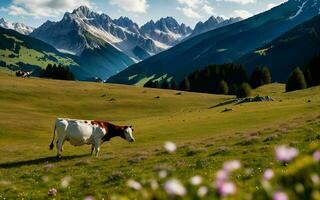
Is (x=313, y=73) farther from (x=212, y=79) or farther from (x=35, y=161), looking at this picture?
(x=35, y=161)

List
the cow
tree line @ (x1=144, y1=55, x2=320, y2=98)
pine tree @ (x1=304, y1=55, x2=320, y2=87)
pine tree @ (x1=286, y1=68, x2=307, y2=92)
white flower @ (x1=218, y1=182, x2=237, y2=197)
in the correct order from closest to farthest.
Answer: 1. white flower @ (x1=218, y1=182, x2=237, y2=197)
2. the cow
3. pine tree @ (x1=286, y1=68, x2=307, y2=92)
4. pine tree @ (x1=304, y1=55, x2=320, y2=87)
5. tree line @ (x1=144, y1=55, x2=320, y2=98)

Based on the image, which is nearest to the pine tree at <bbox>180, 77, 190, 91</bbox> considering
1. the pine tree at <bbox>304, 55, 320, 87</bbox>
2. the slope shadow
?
the pine tree at <bbox>304, 55, 320, 87</bbox>

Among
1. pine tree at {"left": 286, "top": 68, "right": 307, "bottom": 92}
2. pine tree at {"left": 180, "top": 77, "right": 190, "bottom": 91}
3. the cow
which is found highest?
pine tree at {"left": 180, "top": 77, "right": 190, "bottom": 91}

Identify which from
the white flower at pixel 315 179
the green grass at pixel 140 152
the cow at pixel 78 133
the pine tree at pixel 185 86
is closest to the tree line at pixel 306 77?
the pine tree at pixel 185 86

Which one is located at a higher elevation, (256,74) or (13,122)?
(256,74)

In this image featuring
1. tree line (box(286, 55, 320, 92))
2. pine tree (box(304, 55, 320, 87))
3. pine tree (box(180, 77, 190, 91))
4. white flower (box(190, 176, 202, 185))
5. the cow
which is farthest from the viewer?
pine tree (box(180, 77, 190, 91))

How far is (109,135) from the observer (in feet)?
123

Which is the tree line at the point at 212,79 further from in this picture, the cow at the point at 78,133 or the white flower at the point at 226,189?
the white flower at the point at 226,189

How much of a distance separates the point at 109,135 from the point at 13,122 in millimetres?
28169

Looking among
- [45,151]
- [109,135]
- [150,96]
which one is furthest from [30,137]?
[150,96]

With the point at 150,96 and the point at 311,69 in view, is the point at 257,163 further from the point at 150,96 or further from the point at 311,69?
the point at 311,69

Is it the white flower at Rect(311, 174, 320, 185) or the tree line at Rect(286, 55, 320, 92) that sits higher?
the tree line at Rect(286, 55, 320, 92)

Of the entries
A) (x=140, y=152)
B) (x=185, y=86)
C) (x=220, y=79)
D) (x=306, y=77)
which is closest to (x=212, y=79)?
(x=220, y=79)

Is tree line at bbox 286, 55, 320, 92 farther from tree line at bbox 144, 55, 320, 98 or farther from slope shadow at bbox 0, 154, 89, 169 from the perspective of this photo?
slope shadow at bbox 0, 154, 89, 169
